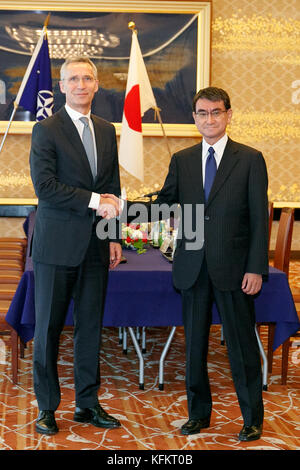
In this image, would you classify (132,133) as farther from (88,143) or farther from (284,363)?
(88,143)

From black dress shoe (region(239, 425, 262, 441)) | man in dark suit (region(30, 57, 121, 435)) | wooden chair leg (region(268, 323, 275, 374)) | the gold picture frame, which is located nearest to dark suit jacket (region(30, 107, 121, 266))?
man in dark suit (region(30, 57, 121, 435))

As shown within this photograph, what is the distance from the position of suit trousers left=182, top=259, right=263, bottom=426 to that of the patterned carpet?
0.74ft

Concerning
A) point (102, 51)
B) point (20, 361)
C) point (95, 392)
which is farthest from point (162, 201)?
point (102, 51)

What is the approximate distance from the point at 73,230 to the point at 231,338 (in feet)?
2.90

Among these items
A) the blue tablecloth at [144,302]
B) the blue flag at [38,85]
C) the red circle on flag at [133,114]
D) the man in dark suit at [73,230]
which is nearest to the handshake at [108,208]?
the man in dark suit at [73,230]

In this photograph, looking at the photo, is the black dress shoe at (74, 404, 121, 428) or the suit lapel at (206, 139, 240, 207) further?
the black dress shoe at (74, 404, 121, 428)

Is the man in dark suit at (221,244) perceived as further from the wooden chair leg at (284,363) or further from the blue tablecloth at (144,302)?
the wooden chair leg at (284,363)

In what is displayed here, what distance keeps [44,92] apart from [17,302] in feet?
11.9

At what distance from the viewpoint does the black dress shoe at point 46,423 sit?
10.1ft

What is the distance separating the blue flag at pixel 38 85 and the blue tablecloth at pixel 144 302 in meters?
3.42

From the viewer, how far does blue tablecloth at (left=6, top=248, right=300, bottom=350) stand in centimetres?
370

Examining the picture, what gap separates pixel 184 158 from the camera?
3049mm

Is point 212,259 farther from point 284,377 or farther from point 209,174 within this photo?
point 284,377

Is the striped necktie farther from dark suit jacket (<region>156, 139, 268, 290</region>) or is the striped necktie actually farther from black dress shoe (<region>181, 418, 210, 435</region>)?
black dress shoe (<region>181, 418, 210, 435</region>)
